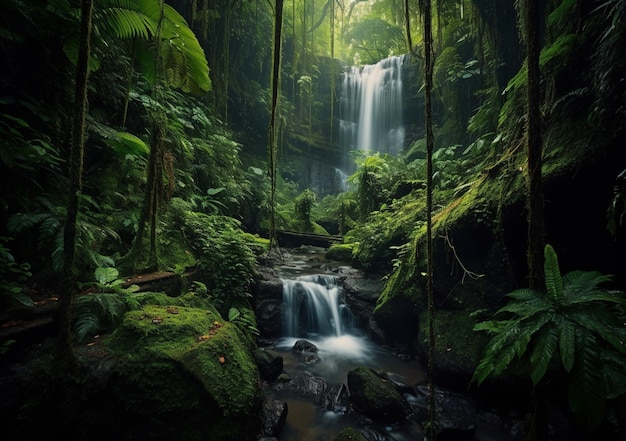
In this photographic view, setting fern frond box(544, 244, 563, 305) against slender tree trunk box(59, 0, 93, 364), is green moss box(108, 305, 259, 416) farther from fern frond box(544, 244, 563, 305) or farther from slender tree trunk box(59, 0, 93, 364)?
fern frond box(544, 244, 563, 305)

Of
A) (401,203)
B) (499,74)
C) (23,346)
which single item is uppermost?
(499,74)

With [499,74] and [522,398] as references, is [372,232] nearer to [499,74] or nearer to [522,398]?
[522,398]

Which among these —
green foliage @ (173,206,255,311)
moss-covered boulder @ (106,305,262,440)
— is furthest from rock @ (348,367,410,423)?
green foliage @ (173,206,255,311)

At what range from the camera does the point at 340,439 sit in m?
3.03

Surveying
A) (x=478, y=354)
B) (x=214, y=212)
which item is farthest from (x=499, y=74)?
(x=214, y=212)

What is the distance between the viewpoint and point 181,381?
2.65m

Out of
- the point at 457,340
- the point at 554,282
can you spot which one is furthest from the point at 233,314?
the point at 554,282

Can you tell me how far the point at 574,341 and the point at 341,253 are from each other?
793cm

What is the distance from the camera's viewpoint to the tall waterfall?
59.0ft

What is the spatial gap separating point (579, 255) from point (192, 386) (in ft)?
16.4

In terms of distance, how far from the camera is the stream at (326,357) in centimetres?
357

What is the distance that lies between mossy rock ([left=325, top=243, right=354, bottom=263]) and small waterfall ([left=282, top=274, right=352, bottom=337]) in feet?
8.26

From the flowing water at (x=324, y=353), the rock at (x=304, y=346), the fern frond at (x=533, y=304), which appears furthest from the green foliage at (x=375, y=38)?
the fern frond at (x=533, y=304)

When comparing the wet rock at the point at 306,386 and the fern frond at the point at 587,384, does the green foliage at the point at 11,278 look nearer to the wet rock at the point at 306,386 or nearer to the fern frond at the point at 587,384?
the wet rock at the point at 306,386
